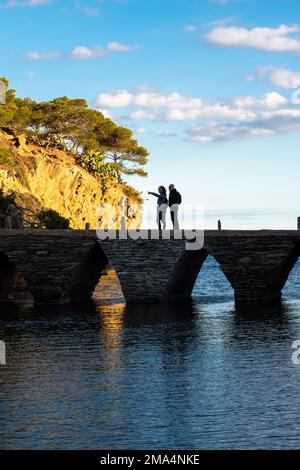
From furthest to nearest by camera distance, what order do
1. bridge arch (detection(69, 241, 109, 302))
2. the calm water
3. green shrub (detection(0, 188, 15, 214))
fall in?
green shrub (detection(0, 188, 15, 214)) → bridge arch (detection(69, 241, 109, 302)) → the calm water

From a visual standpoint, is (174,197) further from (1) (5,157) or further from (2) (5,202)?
(1) (5,157)

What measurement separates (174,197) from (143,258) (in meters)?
5.39

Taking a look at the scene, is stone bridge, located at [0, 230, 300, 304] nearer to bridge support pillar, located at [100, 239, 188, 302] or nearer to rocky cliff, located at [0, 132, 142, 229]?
bridge support pillar, located at [100, 239, 188, 302]

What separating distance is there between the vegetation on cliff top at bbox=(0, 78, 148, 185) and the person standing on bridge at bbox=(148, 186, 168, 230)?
2082 inches

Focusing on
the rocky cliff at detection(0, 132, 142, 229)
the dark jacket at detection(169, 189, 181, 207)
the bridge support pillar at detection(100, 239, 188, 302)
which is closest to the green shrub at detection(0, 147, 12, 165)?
the rocky cliff at detection(0, 132, 142, 229)

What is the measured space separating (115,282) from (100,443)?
6480 centimetres

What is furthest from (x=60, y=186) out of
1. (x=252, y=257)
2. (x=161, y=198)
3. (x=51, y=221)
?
(x=161, y=198)

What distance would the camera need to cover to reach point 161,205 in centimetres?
4388

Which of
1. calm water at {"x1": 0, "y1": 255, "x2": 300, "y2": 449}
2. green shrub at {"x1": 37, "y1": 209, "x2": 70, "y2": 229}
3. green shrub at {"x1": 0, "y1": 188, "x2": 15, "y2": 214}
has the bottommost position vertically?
calm water at {"x1": 0, "y1": 255, "x2": 300, "y2": 449}

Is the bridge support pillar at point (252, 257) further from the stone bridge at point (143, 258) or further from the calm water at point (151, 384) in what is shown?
the calm water at point (151, 384)

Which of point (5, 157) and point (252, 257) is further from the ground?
point (5, 157)

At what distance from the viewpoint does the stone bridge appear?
47031 millimetres

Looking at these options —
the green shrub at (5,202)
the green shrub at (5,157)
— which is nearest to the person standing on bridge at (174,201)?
the green shrub at (5,202)

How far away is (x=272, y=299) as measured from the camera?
174 feet
